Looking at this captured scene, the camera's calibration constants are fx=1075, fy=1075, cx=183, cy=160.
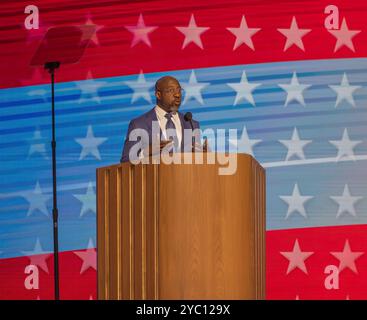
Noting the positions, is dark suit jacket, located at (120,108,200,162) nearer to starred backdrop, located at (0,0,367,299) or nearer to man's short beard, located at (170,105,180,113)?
man's short beard, located at (170,105,180,113)

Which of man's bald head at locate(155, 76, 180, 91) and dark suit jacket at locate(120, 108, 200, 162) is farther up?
man's bald head at locate(155, 76, 180, 91)

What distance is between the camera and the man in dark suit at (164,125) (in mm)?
5938

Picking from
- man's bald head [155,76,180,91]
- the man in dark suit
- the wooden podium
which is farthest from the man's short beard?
the wooden podium

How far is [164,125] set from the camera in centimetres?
615

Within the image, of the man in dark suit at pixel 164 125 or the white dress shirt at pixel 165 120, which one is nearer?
the man in dark suit at pixel 164 125

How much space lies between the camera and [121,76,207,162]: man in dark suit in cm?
594

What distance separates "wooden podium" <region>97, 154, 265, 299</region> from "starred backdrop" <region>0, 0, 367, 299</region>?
2.42 m

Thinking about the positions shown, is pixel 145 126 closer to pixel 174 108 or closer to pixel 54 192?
pixel 174 108

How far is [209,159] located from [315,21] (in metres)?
2.87

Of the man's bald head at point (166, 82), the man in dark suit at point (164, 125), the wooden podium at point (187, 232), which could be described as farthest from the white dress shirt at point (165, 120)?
the wooden podium at point (187, 232)

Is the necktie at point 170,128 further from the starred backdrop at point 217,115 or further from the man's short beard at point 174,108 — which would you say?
the starred backdrop at point 217,115

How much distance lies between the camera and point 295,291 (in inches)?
290

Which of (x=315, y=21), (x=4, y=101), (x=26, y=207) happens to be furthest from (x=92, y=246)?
(x=315, y=21)

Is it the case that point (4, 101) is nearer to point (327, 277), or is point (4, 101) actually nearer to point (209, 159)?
point (327, 277)
